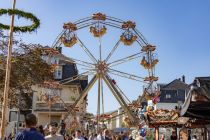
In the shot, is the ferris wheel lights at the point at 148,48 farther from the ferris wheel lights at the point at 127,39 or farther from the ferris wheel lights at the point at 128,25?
the ferris wheel lights at the point at 128,25

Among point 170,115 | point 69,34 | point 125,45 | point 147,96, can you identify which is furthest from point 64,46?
point 170,115

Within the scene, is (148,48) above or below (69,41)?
below

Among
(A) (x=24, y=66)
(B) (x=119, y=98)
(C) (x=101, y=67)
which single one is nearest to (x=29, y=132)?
(A) (x=24, y=66)

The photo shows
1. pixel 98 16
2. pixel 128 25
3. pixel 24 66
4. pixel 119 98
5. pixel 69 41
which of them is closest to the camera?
pixel 24 66

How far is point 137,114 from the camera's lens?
30.0 meters

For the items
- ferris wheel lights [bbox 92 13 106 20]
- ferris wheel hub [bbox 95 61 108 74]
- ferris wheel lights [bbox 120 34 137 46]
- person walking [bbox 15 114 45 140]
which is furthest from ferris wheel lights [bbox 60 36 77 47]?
person walking [bbox 15 114 45 140]

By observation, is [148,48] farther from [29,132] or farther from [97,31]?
[29,132]

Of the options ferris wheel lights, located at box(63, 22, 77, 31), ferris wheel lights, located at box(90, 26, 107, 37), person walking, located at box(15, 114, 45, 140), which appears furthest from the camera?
ferris wheel lights, located at box(63, 22, 77, 31)

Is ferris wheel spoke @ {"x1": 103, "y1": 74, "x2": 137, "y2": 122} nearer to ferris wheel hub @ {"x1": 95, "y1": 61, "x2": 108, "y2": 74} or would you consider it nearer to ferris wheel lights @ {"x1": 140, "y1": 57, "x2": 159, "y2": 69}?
ferris wheel hub @ {"x1": 95, "y1": 61, "x2": 108, "y2": 74}

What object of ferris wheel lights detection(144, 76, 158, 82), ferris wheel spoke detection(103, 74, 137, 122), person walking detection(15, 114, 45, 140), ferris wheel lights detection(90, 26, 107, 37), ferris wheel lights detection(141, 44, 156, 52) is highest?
ferris wheel lights detection(90, 26, 107, 37)

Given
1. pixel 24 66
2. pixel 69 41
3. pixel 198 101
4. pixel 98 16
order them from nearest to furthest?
pixel 198 101, pixel 24 66, pixel 69 41, pixel 98 16

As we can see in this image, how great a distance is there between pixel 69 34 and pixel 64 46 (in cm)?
99

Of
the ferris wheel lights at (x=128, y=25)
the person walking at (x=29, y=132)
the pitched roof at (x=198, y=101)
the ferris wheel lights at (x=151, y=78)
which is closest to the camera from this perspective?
the person walking at (x=29, y=132)

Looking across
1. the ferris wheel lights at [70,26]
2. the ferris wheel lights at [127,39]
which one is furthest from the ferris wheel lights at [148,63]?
the ferris wheel lights at [70,26]
